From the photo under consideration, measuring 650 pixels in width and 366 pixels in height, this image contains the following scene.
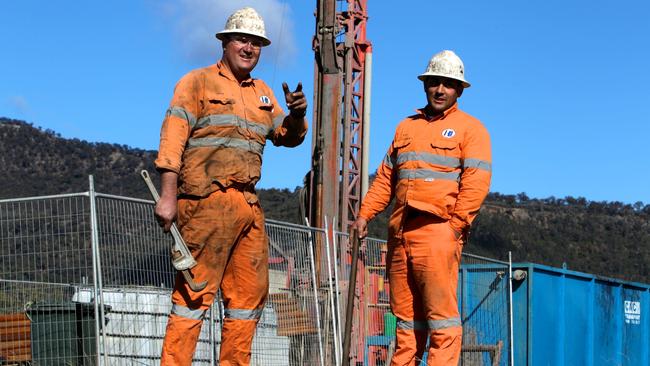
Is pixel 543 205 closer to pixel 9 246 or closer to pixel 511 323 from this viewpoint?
pixel 511 323

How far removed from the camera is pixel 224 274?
6727 millimetres

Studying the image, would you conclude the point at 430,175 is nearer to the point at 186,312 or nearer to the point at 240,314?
the point at 240,314

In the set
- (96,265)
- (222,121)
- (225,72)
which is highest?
(225,72)

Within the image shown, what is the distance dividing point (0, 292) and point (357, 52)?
40.0 feet

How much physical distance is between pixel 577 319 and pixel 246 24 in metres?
7.67

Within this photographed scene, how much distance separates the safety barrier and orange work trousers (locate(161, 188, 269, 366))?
3.79 ft

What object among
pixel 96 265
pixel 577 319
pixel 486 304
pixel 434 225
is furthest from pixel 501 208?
pixel 96 265

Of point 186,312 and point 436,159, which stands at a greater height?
point 436,159

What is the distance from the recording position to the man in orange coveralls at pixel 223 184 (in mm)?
6422

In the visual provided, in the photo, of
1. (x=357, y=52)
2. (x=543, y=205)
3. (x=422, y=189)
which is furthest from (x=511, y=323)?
(x=543, y=205)

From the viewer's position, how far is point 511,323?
12.0 meters

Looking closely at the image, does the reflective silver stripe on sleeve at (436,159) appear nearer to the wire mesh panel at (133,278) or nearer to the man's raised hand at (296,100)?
the man's raised hand at (296,100)

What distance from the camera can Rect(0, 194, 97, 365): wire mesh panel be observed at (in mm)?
7715

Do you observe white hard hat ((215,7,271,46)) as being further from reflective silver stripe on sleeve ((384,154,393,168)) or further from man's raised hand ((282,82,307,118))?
reflective silver stripe on sleeve ((384,154,393,168))
